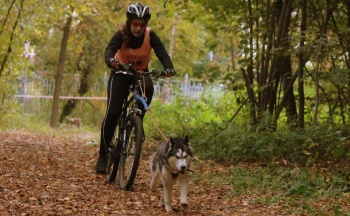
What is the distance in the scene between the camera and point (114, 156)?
8.22 metres

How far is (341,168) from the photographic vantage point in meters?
9.15

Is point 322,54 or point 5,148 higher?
point 322,54

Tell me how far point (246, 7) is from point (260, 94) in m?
1.55

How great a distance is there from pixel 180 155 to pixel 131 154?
160cm

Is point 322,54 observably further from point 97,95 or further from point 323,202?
point 97,95

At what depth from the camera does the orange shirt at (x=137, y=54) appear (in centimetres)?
793

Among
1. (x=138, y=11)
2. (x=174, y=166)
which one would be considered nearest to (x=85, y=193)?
(x=174, y=166)

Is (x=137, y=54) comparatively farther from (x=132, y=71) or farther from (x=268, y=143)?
(x=268, y=143)

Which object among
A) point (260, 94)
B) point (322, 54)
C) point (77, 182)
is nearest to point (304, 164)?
point (322, 54)

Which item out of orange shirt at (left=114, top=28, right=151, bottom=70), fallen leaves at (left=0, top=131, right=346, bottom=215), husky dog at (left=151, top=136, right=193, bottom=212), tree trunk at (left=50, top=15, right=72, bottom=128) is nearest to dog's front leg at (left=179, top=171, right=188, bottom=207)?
husky dog at (left=151, top=136, right=193, bottom=212)

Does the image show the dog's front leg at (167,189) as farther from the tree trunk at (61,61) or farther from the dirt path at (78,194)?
the tree trunk at (61,61)

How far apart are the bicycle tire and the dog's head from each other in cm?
177

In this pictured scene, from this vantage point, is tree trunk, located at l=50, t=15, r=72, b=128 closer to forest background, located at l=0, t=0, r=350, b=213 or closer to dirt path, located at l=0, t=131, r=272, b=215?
forest background, located at l=0, t=0, r=350, b=213

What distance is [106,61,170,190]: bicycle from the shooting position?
746 cm
